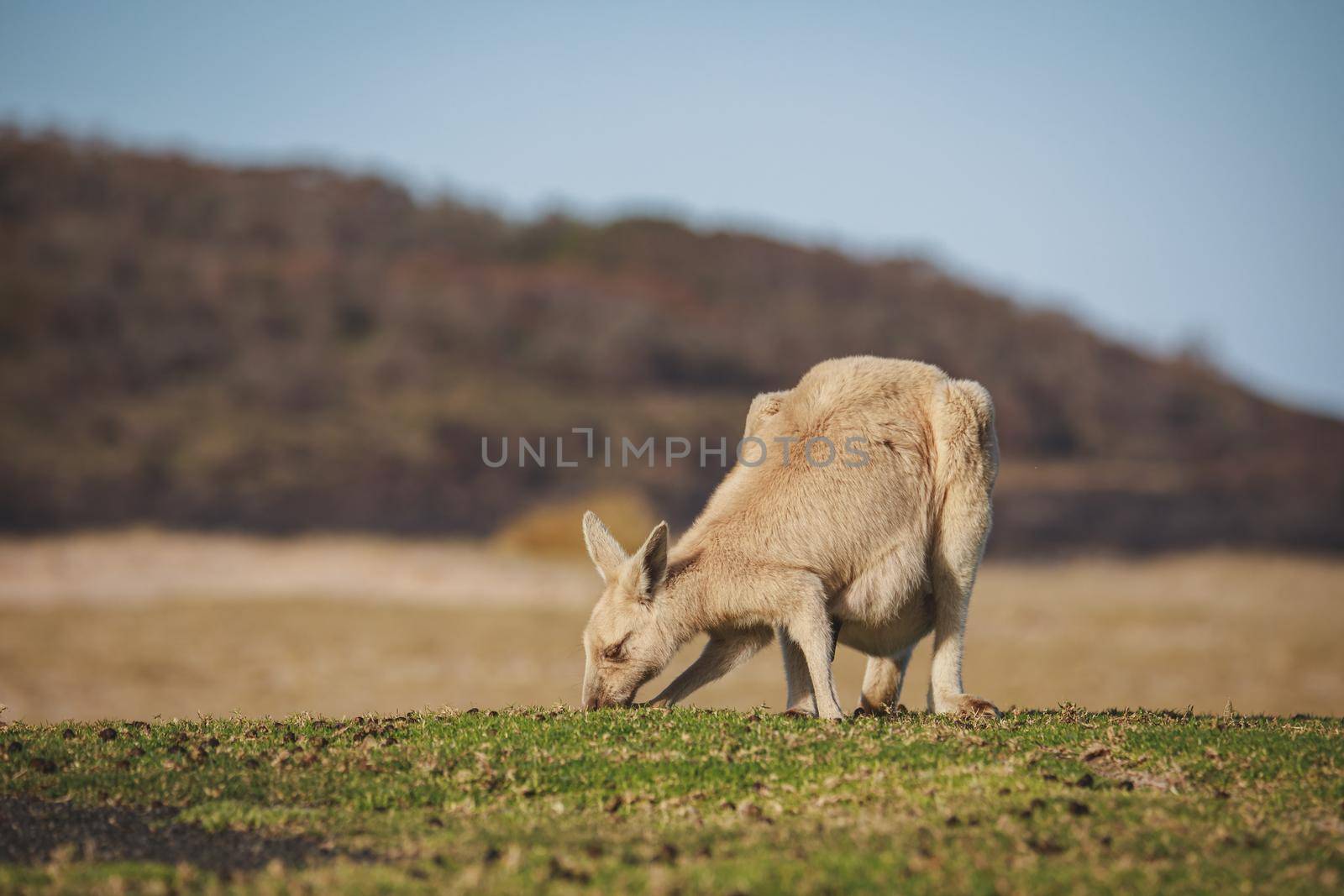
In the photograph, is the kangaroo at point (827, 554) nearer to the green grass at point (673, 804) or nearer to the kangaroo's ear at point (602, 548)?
the kangaroo's ear at point (602, 548)

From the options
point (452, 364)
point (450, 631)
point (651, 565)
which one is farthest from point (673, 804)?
point (452, 364)

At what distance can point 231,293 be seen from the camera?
51.0 metres

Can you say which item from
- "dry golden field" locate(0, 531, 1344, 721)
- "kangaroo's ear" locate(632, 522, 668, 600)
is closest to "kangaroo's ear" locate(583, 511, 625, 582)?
"kangaroo's ear" locate(632, 522, 668, 600)

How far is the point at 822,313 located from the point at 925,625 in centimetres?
5129

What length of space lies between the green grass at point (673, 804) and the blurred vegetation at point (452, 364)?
3189 centimetres

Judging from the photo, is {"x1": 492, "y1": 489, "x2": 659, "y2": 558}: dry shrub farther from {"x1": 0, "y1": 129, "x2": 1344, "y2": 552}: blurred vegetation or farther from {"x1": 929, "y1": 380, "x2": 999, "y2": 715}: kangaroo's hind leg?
{"x1": 929, "y1": 380, "x2": 999, "y2": 715}: kangaroo's hind leg

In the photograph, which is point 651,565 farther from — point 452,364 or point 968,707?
point 452,364

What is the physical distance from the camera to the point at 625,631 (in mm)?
8000

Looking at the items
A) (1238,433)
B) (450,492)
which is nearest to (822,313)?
(1238,433)

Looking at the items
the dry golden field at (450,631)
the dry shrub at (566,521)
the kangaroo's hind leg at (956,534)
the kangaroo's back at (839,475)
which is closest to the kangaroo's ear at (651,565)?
the kangaroo's back at (839,475)

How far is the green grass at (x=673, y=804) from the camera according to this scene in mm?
5176

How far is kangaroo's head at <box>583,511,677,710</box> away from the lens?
7953mm

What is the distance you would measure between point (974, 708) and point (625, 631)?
7.44ft

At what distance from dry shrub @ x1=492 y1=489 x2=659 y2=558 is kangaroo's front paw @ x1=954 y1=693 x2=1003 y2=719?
2596cm
